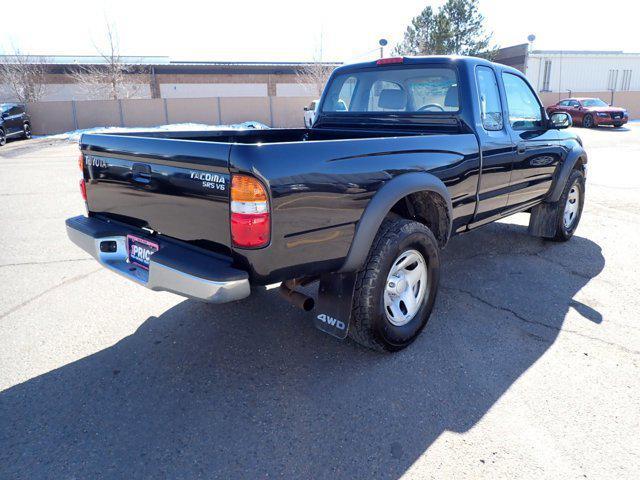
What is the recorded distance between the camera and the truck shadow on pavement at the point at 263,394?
7.34ft

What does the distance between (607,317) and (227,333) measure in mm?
2989

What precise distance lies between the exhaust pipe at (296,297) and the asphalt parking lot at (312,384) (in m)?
0.42

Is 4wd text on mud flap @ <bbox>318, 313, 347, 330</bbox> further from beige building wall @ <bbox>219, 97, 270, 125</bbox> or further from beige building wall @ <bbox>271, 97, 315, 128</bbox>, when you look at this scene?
beige building wall @ <bbox>219, 97, 270, 125</bbox>

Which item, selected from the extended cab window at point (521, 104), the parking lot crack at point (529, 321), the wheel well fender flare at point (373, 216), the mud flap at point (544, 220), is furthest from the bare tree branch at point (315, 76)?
the wheel well fender flare at point (373, 216)

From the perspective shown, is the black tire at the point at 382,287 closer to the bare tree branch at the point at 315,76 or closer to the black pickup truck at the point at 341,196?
the black pickup truck at the point at 341,196

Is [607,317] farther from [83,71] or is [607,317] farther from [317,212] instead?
[83,71]

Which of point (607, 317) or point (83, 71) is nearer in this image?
point (607, 317)

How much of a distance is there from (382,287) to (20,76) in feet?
114

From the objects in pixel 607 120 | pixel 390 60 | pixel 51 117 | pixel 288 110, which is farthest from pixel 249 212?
pixel 51 117

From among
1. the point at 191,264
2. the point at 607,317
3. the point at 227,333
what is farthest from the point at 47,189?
the point at 607,317

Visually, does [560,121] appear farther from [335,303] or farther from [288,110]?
[288,110]

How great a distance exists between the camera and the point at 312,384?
9.27 ft

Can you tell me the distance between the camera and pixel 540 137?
4.66m

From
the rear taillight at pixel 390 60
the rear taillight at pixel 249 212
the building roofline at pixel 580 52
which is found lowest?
the rear taillight at pixel 249 212
